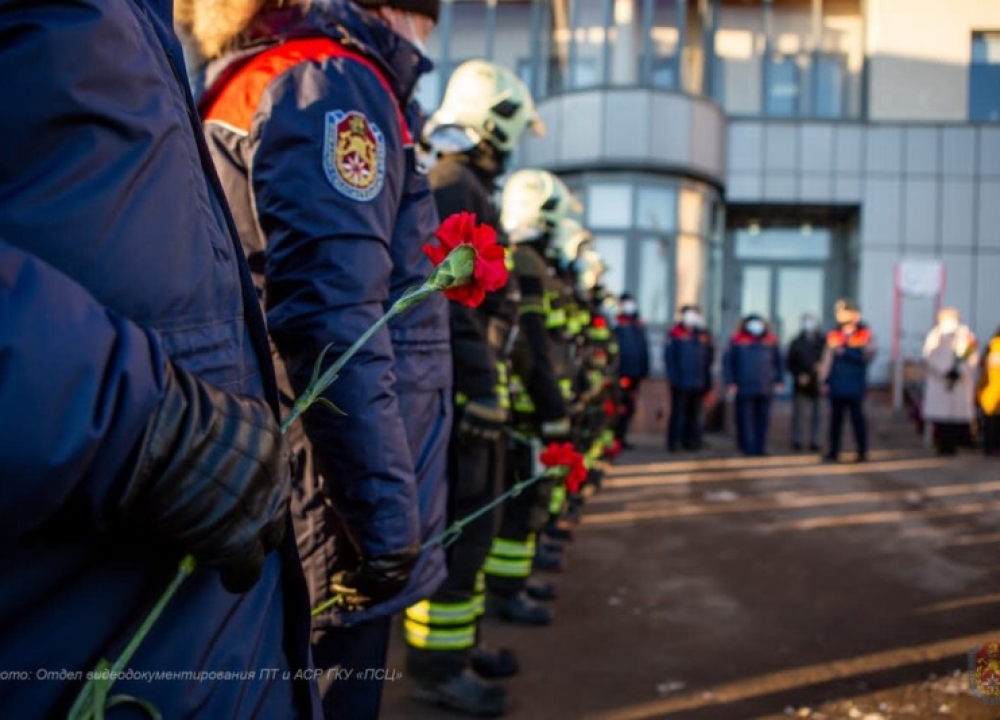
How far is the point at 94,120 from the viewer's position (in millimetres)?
1059

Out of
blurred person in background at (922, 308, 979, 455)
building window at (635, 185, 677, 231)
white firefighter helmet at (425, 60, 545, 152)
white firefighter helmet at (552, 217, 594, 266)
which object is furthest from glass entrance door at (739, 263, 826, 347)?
white firefighter helmet at (425, 60, 545, 152)

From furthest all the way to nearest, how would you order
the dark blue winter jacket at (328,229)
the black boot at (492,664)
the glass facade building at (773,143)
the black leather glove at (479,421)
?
the glass facade building at (773,143), the black boot at (492,664), the black leather glove at (479,421), the dark blue winter jacket at (328,229)

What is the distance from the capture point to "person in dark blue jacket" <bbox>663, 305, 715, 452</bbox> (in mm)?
13500

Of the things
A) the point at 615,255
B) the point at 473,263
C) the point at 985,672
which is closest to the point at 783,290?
the point at 615,255

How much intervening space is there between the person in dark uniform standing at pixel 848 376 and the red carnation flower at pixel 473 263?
36.9 feet

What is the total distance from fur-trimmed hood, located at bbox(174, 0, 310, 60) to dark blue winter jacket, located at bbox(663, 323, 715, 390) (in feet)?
38.5

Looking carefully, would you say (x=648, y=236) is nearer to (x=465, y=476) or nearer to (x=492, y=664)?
(x=492, y=664)

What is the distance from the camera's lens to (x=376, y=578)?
191 centimetres

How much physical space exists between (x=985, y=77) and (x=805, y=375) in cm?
1073

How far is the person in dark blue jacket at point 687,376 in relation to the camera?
13.5m

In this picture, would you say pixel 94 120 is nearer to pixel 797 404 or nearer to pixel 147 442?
pixel 147 442

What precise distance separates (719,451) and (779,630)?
9009 mm

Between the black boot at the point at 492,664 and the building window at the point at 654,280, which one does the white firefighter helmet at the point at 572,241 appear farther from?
the building window at the point at 654,280

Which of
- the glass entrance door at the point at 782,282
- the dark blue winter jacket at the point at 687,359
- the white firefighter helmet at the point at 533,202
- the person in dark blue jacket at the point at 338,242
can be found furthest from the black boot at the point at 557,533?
the glass entrance door at the point at 782,282
